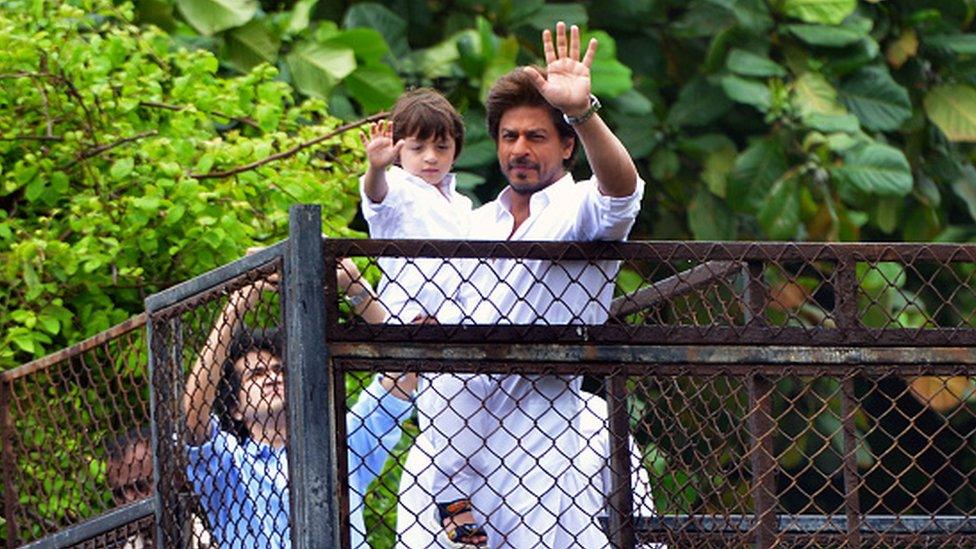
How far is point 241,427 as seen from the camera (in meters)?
5.17

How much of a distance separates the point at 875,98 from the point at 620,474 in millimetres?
6755

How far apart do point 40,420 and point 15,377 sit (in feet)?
0.44

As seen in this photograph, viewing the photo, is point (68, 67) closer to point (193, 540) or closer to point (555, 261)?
point (193, 540)

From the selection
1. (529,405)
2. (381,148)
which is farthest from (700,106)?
(529,405)

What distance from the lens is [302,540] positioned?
4480 millimetres

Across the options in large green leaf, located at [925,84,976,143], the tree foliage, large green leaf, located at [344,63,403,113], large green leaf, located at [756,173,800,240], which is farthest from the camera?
large green leaf, located at [925,84,976,143]

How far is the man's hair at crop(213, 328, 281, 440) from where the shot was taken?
496cm

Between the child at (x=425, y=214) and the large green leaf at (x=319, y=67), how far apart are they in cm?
341

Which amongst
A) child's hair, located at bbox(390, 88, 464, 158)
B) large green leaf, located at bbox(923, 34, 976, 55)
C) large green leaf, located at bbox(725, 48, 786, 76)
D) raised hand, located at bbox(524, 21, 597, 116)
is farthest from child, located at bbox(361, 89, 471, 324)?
large green leaf, located at bbox(923, 34, 976, 55)

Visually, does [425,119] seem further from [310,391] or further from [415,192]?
[310,391]

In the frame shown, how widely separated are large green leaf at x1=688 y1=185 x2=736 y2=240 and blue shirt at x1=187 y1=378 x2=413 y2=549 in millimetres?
5971

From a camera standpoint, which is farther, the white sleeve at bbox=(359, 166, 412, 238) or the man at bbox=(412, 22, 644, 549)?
the white sleeve at bbox=(359, 166, 412, 238)

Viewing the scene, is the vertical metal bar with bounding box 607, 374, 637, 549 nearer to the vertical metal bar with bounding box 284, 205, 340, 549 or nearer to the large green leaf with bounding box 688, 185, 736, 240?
the vertical metal bar with bounding box 284, 205, 340, 549

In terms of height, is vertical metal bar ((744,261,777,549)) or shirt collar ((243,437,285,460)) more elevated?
shirt collar ((243,437,285,460))
